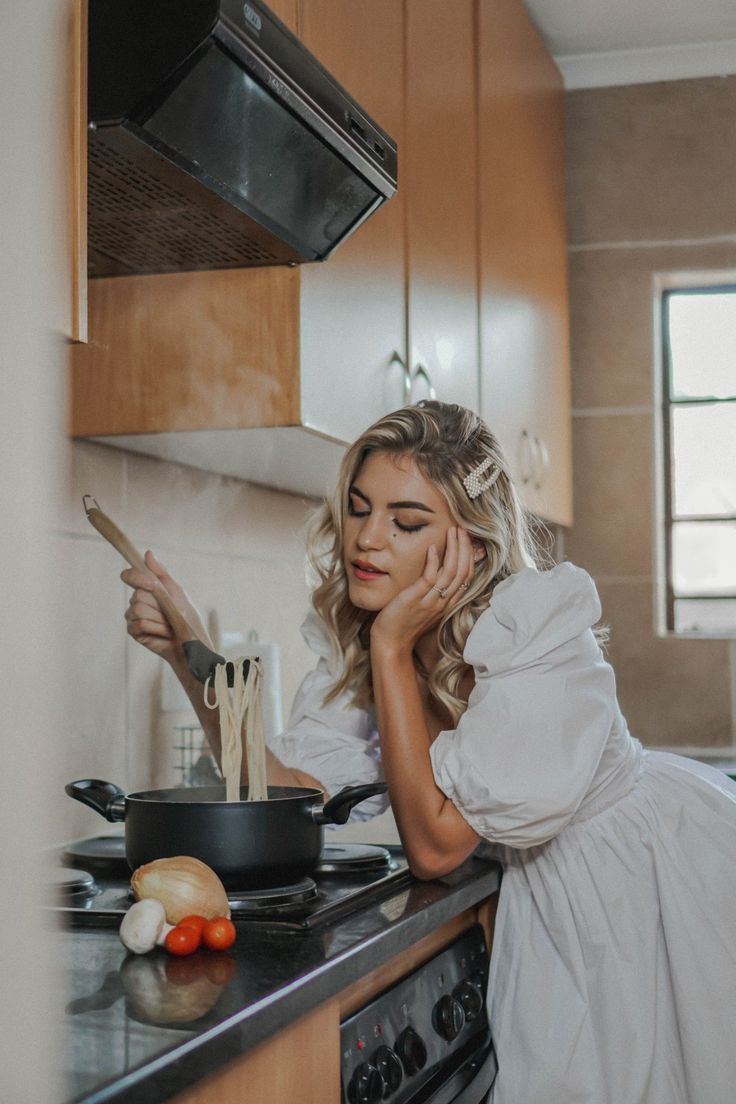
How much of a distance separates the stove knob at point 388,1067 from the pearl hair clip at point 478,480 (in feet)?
2.19

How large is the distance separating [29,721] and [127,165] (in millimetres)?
1079

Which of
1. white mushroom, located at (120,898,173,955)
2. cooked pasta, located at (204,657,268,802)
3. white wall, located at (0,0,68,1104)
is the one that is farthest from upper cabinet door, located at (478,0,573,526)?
white wall, located at (0,0,68,1104)

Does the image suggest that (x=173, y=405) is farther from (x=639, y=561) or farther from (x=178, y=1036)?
(x=639, y=561)

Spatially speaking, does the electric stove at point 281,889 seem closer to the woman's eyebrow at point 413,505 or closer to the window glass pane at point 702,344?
the woman's eyebrow at point 413,505

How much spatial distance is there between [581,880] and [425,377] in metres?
0.90

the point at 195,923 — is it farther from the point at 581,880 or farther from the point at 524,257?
the point at 524,257

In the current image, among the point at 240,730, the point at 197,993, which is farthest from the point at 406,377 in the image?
the point at 197,993

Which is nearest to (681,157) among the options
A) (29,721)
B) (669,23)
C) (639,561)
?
(669,23)

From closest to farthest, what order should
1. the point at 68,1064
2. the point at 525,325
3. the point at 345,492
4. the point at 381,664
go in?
the point at 68,1064, the point at 381,664, the point at 345,492, the point at 525,325

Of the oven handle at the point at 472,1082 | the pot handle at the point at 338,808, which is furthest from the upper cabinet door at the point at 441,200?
the oven handle at the point at 472,1082

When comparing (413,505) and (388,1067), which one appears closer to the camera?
Result: (388,1067)

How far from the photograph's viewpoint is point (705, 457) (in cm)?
329

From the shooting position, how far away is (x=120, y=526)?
1.70 m

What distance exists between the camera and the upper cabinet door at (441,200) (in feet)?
6.41
